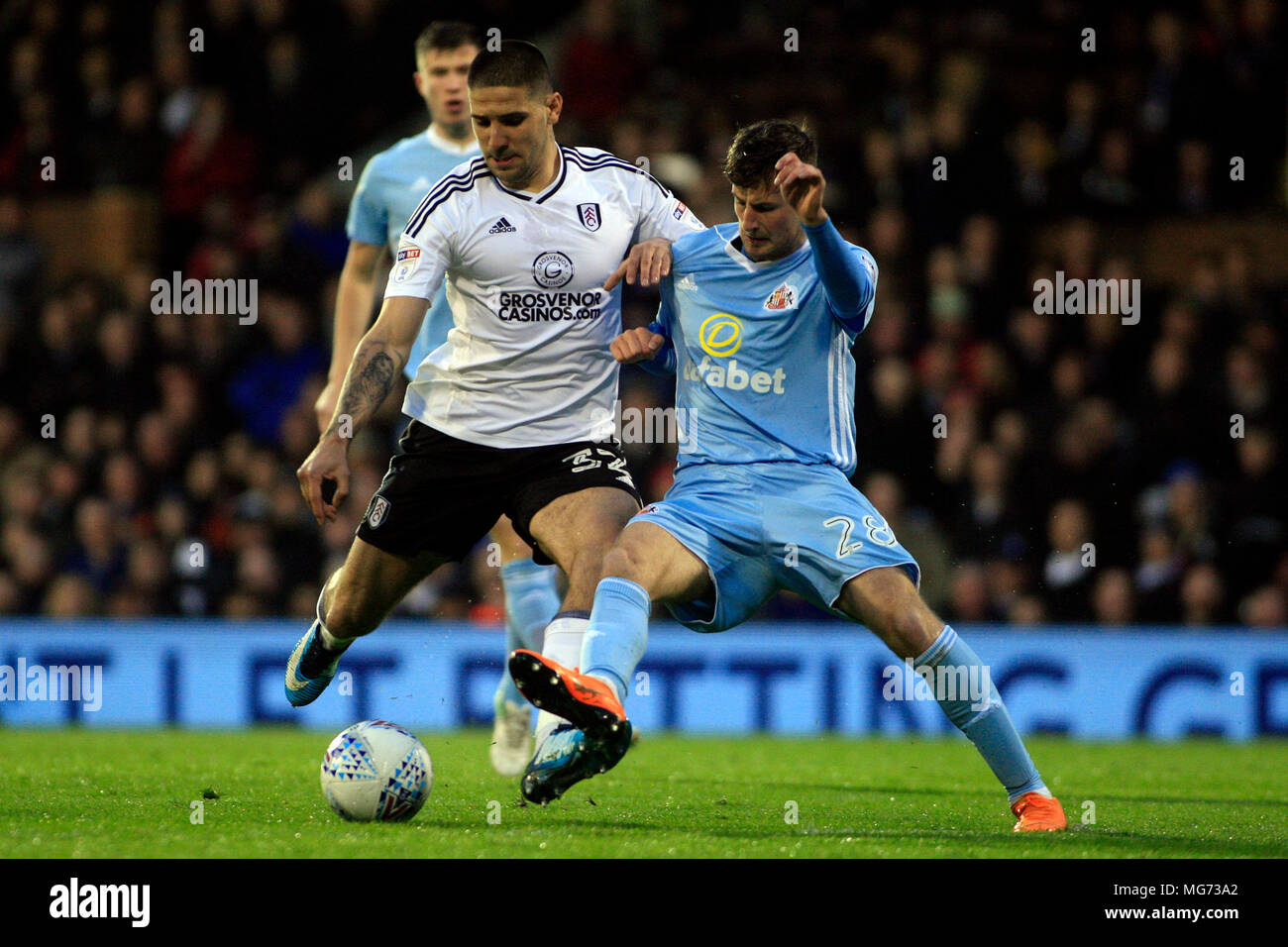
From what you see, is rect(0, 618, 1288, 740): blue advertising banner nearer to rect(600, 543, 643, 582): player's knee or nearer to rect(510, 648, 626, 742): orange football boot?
rect(600, 543, 643, 582): player's knee

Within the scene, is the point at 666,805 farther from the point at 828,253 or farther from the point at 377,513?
the point at 828,253

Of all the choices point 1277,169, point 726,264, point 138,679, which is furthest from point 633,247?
point 1277,169

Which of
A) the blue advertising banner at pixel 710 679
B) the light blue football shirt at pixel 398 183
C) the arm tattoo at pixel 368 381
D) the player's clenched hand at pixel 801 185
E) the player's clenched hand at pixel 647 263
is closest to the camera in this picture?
the player's clenched hand at pixel 801 185

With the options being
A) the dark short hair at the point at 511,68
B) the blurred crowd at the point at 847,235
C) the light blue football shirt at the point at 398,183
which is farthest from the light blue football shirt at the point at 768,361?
the blurred crowd at the point at 847,235

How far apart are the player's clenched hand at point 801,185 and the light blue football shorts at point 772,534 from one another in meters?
0.85

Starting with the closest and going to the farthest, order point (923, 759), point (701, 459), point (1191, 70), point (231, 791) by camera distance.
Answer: point (701, 459) → point (231, 791) → point (923, 759) → point (1191, 70)

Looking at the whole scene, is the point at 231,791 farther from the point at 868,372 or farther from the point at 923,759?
the point at 868,372

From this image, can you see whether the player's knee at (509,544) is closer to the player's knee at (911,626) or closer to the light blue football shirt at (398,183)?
the light blue football shirt at (398,183)

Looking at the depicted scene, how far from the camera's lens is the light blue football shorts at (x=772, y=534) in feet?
17.3

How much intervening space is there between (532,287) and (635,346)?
514 mm

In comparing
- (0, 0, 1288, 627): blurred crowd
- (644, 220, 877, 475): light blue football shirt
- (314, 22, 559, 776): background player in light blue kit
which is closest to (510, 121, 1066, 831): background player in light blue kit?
(644, 220, 877, 475): light blue football shirt

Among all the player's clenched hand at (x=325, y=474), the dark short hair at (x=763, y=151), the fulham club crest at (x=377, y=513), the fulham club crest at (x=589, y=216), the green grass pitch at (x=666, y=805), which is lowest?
the green grass pitch at (x=666, y=805)

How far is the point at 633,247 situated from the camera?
18.8ft

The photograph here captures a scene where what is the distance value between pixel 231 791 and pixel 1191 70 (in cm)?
846
